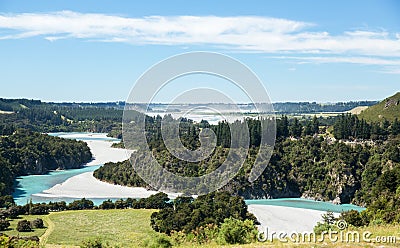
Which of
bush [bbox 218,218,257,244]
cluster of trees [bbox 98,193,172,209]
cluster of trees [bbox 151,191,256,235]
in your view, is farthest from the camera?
cluster of trees [bbox 98,193,172,209]

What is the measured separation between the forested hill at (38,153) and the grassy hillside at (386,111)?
6662 centimetres

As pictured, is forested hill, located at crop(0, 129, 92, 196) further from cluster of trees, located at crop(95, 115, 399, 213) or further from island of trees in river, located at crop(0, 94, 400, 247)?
cluster of trees, located at crop(95, 115, 399, 213)

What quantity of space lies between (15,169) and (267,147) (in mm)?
48874

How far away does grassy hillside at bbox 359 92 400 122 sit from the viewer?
102781mm

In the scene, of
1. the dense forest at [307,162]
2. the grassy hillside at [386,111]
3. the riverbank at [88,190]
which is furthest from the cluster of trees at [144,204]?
the grassy hillside at [386,111]

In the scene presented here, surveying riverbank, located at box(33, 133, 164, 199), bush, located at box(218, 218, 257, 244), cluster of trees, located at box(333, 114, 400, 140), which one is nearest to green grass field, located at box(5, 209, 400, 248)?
riverbank, located at box(33, 133, 164, 199)

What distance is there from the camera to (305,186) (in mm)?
77312

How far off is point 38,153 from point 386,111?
3014 inches

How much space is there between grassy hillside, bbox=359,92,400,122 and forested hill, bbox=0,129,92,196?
66.6 meters

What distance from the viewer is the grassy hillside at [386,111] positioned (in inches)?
4047

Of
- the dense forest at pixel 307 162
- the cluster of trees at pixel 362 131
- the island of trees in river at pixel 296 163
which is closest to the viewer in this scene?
the island of trees in river at pixel 296 163

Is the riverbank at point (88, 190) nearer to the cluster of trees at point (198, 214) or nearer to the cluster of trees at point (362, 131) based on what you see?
the cluster of trees at point (198, 214)

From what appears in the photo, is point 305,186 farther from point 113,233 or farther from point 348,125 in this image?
point 113,233

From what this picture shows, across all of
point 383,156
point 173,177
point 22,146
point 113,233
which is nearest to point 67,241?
point 113,233
